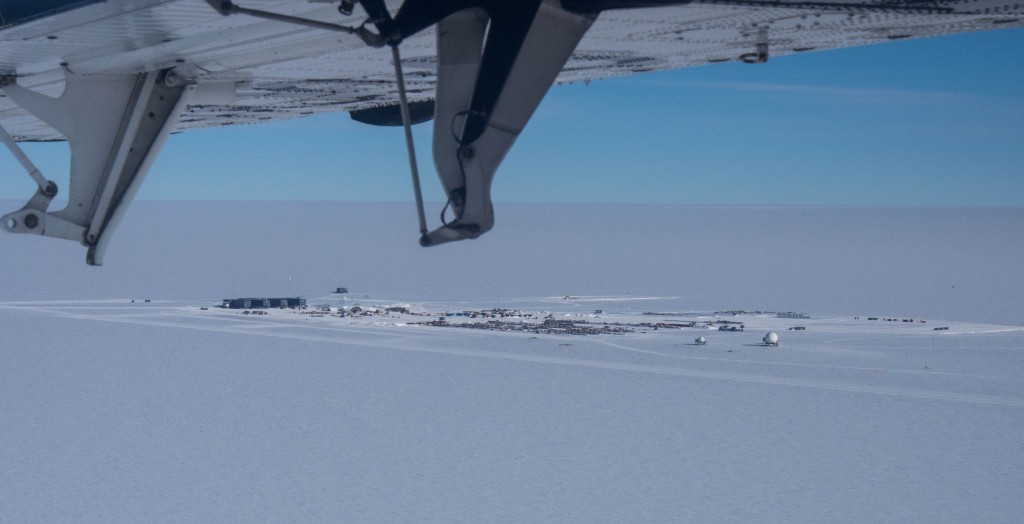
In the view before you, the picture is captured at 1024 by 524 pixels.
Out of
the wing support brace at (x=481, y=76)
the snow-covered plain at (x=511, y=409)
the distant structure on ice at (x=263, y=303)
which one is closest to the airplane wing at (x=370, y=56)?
the wing support brace at (x=481, y=76)

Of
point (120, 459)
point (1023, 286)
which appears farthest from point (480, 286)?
point (1023, 286)

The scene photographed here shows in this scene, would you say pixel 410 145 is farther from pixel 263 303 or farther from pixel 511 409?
pixel 511 409

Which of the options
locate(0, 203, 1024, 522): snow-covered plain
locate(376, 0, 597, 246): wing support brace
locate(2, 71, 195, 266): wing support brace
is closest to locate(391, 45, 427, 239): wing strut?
locate(376, 0, 597, 246): wing support brace

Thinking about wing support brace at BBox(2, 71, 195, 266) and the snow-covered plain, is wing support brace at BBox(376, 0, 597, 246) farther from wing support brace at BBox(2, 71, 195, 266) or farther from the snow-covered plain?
the snow-covered plain

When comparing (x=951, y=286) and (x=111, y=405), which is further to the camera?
(x=111, y=405)

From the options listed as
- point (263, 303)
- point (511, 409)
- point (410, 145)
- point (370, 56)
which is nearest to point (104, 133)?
point (370, 56)

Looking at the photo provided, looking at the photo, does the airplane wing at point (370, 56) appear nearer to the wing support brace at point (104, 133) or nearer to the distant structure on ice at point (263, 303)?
the wing support brace at point (104, 133)

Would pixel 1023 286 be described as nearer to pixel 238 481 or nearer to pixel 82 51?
pixel 238 481
